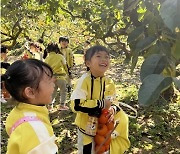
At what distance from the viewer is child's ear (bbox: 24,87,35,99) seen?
145cm

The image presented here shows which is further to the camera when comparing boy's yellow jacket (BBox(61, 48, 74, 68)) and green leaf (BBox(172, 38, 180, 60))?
boy's yellow jacket (BBox(61, 48, 74, 68))

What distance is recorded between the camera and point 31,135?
1.33m

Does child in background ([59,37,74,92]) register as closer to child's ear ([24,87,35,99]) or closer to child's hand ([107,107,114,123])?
child's hand ([107,107,114,123])

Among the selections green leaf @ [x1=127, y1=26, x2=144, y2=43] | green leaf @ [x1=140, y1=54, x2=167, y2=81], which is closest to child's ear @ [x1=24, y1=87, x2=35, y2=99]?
green leaf @ [x1=127, y1=26, x2=144, y2=43]

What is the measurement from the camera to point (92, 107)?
8.21ft

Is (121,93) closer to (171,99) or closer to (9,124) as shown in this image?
(171,99)

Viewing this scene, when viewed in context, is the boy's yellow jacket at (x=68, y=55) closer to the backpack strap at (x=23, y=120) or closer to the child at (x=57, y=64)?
the child at (x=57, y=64)

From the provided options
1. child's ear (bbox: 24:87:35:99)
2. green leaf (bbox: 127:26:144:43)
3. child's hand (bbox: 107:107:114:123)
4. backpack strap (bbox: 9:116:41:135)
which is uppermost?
green leaf (bbox: 127:26:144:43)

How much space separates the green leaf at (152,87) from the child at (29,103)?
72 cm

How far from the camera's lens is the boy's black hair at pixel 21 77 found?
1445mm

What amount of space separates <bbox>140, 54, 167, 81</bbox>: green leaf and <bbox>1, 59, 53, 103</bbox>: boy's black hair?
707 mm

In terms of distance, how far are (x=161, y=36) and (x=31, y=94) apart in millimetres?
684

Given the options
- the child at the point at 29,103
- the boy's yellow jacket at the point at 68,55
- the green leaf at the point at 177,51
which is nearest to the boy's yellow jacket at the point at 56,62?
the boy's yellow jacket at the point at 68,55

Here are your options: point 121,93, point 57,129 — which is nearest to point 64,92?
point 57,129
